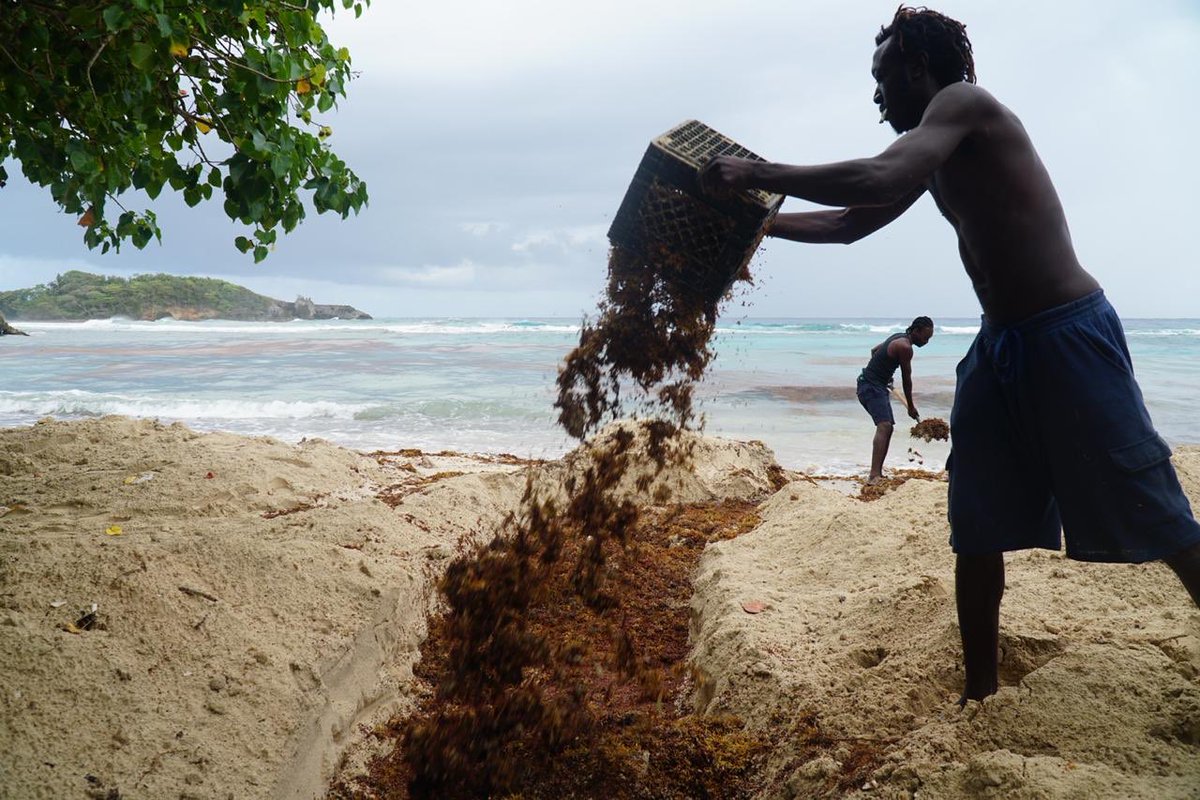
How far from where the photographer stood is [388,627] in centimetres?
276

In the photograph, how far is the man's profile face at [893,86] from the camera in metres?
2.04

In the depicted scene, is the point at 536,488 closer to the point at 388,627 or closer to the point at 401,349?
the point at 388,627

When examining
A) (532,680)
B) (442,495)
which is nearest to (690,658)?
(532,680)

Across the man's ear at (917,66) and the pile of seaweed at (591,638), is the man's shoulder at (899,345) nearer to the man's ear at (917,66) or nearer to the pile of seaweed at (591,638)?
the pile of seaweed at (591,638)

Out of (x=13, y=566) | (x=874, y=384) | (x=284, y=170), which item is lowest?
(x=13, y=566)

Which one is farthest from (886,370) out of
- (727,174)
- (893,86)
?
(727,174)

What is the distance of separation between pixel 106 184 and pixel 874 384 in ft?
19.9

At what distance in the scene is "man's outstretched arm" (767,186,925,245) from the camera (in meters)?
2.52

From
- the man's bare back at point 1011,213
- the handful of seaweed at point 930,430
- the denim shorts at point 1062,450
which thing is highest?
the man's bare back at point 1011,213

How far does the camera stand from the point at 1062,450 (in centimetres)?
182

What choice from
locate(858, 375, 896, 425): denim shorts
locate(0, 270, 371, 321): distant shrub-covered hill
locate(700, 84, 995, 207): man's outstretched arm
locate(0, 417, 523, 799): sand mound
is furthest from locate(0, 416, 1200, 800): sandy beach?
locate(0, 270, 371, 321): distant shrub-covered hill

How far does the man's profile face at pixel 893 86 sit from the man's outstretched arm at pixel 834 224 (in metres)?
0.38

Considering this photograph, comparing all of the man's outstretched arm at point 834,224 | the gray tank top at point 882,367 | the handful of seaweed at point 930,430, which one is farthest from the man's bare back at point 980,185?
the handful of seaweed at point 930,430

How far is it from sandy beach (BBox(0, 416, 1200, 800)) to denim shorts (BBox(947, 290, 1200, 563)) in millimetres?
392
